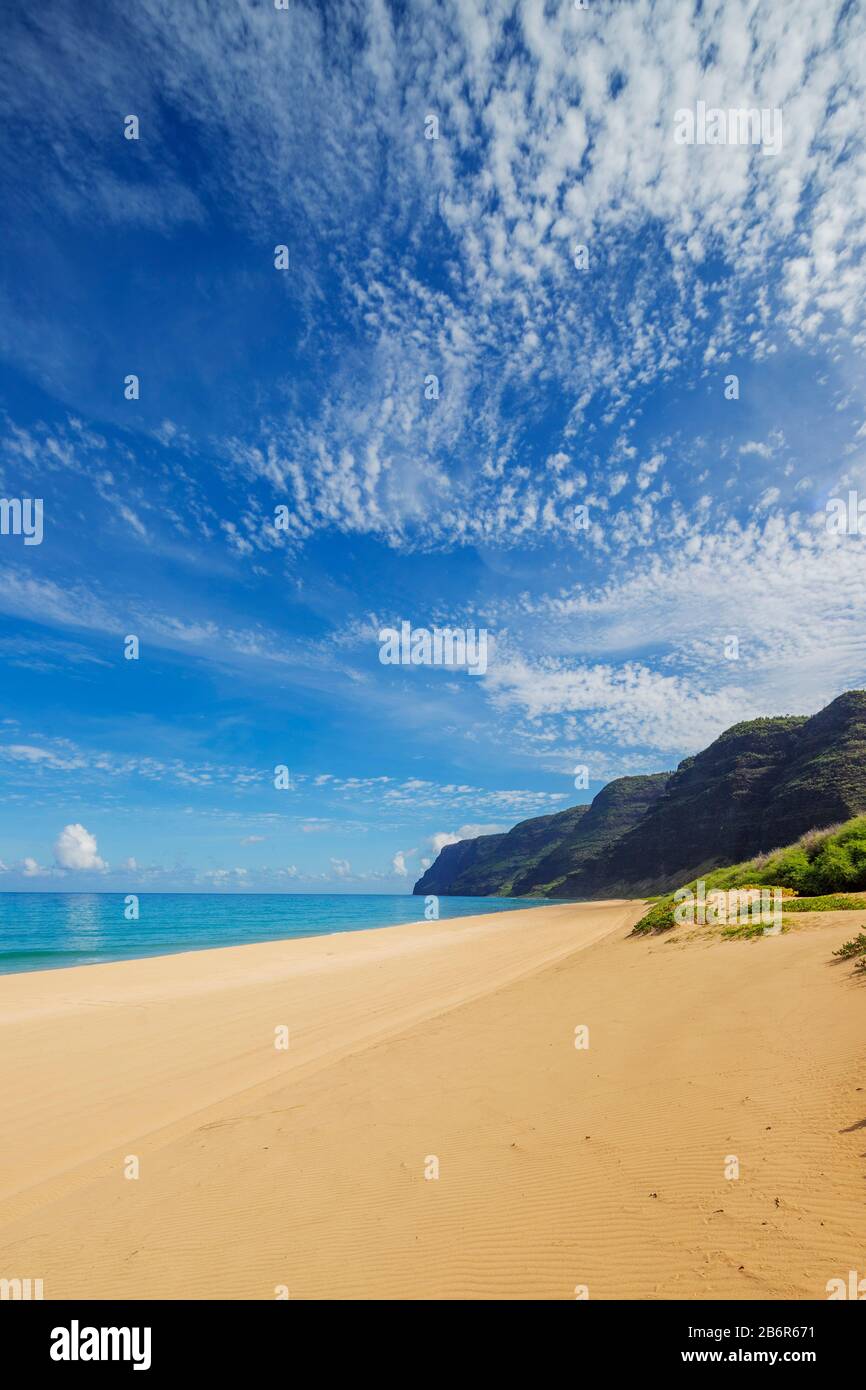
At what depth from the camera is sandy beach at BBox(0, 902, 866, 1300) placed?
4.31 meters

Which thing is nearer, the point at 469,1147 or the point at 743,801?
the point at 469,1147

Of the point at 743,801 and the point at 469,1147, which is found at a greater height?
the point at 469,1147

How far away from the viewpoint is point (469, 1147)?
629cm

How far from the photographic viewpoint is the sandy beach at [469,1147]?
14.1 feet

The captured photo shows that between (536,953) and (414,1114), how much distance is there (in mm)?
19293

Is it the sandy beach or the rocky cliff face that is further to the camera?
the rocky cliff face

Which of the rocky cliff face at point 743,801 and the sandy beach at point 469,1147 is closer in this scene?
the sandy beach at point 469,1147

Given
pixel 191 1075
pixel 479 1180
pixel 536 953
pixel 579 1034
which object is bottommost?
pixel 536 953

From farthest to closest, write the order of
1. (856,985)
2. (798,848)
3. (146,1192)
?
(798,848)
(856,985)
(146,1192)
